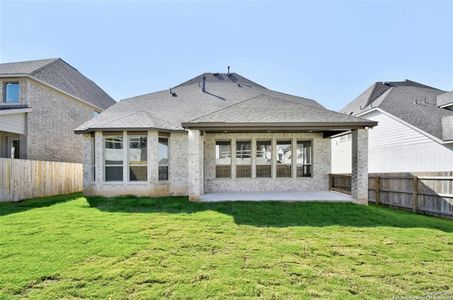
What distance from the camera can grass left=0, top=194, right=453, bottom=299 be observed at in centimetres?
380

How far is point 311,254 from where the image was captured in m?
5.19

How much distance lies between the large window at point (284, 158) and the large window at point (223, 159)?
7.82 ft

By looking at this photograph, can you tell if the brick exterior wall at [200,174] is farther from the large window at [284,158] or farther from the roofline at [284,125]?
the roofline at [284,125]

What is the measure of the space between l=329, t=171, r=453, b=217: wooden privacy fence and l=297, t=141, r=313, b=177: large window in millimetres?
1196

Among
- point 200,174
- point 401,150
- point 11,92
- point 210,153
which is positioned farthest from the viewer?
point 11,92

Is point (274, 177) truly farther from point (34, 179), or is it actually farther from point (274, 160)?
point (34, 179)

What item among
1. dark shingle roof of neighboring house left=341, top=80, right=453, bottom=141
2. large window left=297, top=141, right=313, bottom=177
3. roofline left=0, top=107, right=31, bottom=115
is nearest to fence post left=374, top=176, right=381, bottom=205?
large window left=297, top=141, right=313, bottom=177

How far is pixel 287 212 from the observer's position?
871 cm

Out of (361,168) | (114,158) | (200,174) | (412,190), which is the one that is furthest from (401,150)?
(114,158)

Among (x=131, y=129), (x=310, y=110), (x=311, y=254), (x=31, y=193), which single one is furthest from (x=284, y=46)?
(x=31, y=193)

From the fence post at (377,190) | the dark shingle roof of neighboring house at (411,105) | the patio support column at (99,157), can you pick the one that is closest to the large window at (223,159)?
the patio support column at (99,157)

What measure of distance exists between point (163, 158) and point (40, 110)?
10572 mm

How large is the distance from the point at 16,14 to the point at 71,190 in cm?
1090

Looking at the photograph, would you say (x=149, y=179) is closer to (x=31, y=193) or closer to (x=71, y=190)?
(x=31, y=193)
